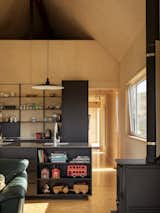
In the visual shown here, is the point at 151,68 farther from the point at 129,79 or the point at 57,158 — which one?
the point at 129,79

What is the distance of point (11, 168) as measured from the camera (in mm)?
4270

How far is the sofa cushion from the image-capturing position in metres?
4.17

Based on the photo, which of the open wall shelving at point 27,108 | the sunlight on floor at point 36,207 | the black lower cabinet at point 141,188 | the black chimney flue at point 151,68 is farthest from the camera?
the open wall shelving at point 27,108

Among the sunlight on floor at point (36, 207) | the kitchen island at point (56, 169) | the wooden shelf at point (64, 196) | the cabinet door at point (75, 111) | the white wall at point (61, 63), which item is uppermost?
the white wall at point (61, 63)

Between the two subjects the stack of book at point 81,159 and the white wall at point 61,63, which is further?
the white wall at point 61,63

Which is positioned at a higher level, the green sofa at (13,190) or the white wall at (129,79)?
the white wall at (129,79)

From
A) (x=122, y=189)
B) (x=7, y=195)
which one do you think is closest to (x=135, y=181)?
(x=122, y=189)

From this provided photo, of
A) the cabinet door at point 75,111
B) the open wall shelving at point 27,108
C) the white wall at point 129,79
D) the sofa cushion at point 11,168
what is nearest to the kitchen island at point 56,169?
the white wall at point 129,79

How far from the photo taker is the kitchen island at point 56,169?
225 inches

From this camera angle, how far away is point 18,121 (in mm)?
8797

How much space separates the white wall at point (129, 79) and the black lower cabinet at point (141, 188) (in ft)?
6.21

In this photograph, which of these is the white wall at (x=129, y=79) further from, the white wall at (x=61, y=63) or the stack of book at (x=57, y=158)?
the stack of book at (x=57, y=158)

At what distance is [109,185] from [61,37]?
5182 millimetres

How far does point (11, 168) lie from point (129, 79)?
393 centimetres
